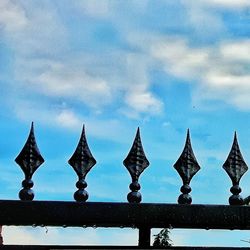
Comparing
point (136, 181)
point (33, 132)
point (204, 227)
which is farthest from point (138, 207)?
point (33, 132)

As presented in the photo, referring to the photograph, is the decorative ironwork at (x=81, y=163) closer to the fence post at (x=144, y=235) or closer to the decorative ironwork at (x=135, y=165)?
the decorative ironwork at (x=135, y=165)

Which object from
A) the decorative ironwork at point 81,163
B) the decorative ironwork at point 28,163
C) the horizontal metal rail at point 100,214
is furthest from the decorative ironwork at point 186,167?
the decorative ironwork at point 28,163

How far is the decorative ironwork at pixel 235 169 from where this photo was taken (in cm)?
471

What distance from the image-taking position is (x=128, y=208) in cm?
450

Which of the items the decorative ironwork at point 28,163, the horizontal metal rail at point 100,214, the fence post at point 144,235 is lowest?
the fence post at point 144,235

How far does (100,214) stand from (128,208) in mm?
193

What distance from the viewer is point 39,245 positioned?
14.6 ft

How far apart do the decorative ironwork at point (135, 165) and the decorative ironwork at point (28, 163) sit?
612 millimetres

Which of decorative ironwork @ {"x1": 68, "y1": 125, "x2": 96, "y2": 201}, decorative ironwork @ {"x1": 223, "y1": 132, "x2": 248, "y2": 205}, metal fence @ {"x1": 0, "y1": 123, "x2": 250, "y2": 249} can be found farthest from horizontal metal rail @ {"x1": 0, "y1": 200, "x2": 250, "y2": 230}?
decorative ironwork @ {"x1": 223, "y1": 132, "x2": 248, "y2": 205}

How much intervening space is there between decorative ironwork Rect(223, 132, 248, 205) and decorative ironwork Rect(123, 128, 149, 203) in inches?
23.8

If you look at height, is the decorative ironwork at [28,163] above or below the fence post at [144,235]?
above

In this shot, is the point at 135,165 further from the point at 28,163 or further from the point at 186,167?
the point at 28,163

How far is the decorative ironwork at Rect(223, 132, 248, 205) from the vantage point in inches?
186

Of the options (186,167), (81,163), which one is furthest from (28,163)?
(186,167)
